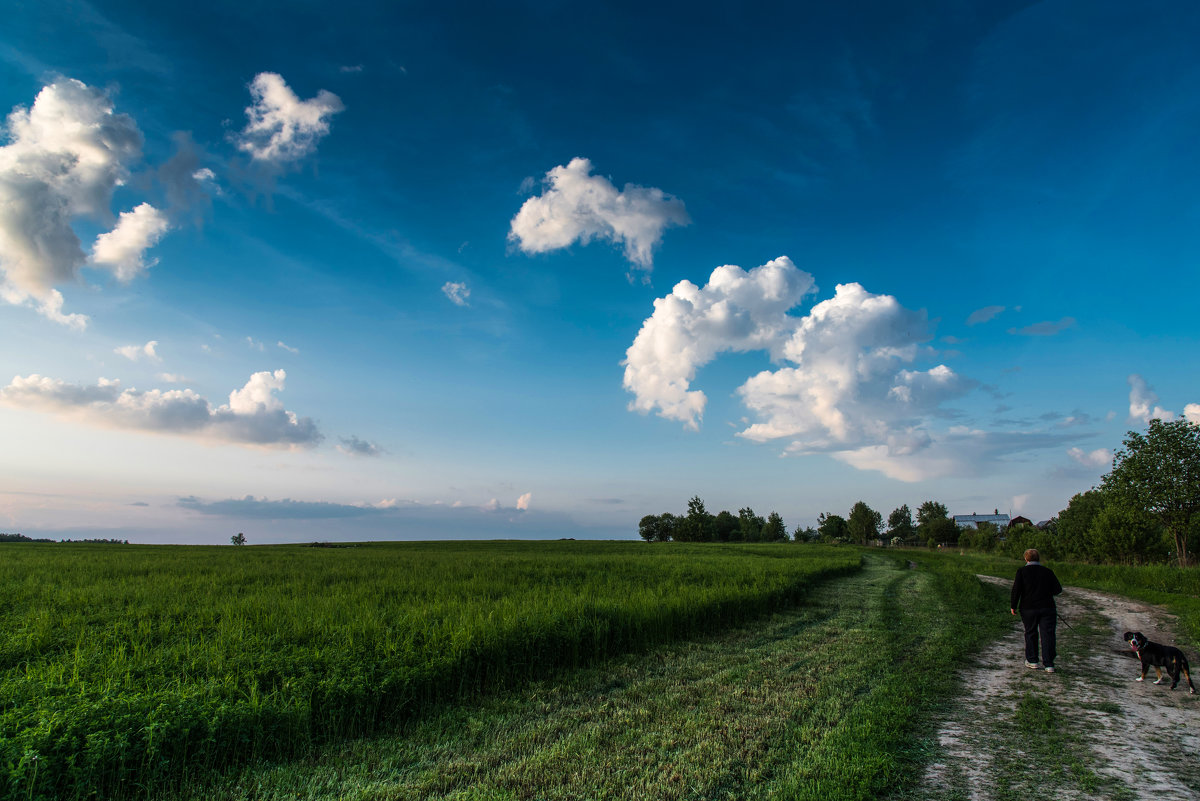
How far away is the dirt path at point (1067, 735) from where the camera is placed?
15.7 feet

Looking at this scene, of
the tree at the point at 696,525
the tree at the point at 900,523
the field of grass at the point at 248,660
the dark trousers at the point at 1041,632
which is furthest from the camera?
the tree at the point at 900,523

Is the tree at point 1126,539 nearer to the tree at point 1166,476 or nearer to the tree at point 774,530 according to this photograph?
the tree at point 1166,476

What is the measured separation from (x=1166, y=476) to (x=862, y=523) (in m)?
95.0

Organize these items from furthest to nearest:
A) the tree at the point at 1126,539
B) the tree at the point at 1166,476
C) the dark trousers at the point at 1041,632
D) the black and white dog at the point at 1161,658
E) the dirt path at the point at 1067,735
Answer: the tree at the point at 1126,539 < the tree at the point at 1166,476 < the dark trousers at the point at 1041,632 < the black and white dog at the point at 1161,658 < the dirt path at the point at 1067,735

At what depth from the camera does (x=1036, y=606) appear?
30.3ft

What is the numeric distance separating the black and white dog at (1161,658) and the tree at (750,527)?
126343mm

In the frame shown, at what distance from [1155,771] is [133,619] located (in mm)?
15288

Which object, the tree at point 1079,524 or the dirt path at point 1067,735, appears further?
the tree at point 1079,524

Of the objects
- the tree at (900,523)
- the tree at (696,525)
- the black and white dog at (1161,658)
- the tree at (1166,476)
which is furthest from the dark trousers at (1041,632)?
the tree at (900,523)

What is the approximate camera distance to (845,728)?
5.86 metres

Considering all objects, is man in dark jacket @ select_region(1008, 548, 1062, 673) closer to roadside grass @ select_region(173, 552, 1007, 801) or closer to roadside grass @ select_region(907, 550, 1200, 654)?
roadside grass @ select_region(173, 552, 1007, 801)

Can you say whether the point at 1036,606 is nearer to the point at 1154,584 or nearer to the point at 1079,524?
the point at 1154,584

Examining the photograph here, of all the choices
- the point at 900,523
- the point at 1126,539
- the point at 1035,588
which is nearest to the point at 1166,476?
the point at 1126,539

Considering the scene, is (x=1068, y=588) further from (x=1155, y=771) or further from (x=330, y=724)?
(x=330, y=724)
